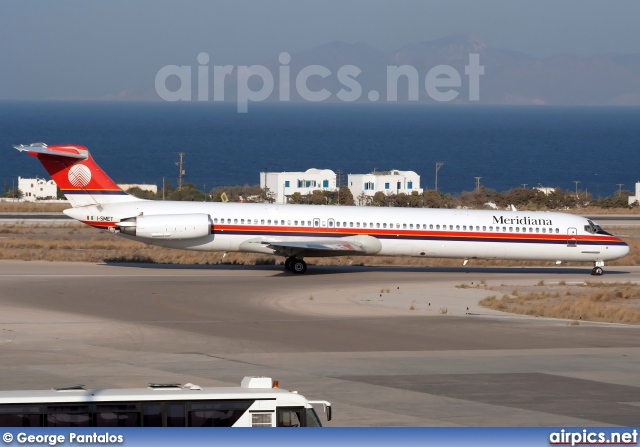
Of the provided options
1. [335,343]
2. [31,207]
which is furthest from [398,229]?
[31,207]

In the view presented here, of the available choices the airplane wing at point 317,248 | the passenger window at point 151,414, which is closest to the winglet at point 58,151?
the airplane wing at point 317,248

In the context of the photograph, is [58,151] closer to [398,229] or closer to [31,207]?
[398,229]

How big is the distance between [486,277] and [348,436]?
32.7 metres

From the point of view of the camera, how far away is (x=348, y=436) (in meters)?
7.59

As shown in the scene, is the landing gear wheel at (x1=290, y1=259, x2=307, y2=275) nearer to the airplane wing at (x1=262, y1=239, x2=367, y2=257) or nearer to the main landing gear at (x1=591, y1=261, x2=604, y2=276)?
the airplane wing at (x1=262, y1=239, x2=367, y2=257)

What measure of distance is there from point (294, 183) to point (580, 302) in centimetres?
6260

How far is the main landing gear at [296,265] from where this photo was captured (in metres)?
38.4

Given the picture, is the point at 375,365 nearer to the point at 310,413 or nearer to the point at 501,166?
the point at 310,413

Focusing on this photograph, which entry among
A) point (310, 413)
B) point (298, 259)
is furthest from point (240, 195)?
point (310, 413)

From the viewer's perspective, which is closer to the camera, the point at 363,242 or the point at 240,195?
the point at 363,242

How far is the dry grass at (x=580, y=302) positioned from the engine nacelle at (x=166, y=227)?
36.3 ft

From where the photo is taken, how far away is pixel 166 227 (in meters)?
37.0

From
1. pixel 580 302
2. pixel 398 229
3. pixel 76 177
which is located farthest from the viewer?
pixel 398 229

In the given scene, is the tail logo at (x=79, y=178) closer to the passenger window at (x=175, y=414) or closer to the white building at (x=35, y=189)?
the passenger window at (x=175, y=414)
